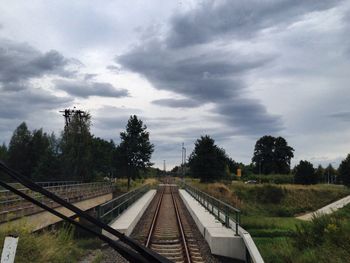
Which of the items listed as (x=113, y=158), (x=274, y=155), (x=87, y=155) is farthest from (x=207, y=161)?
(x=274, y=155)

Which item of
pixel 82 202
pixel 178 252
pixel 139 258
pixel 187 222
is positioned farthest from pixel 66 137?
pixel 139 258

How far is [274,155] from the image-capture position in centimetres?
14150

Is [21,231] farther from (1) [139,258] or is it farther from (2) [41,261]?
(1) [139,258]

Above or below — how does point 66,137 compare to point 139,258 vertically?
above

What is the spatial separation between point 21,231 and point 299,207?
164 feet

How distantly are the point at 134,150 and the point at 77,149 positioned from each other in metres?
10.1

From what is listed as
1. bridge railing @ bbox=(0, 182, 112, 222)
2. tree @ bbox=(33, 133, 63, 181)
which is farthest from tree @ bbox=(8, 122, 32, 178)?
bridge railing @ bbox=(0, 182, 112, 222)

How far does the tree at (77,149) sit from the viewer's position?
6850 centimetres

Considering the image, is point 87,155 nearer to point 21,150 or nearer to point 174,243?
point 21,150

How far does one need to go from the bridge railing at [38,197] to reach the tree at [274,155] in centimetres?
9510

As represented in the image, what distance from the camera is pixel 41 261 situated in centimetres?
809

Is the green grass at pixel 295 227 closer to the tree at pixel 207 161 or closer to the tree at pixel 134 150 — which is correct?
the tree at pixel 207 161

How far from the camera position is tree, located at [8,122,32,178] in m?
92.8

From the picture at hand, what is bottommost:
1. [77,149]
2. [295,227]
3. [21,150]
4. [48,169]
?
[295,227]
